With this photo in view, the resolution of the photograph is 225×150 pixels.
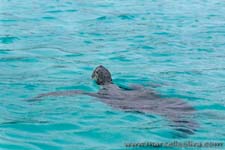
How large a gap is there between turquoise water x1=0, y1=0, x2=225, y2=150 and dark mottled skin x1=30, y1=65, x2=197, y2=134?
0.34 feet

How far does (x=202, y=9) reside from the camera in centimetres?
1614

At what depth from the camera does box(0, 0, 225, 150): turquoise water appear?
19.3 ft

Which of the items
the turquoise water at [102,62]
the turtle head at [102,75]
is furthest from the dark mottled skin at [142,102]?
the turquoise water at [102,62]

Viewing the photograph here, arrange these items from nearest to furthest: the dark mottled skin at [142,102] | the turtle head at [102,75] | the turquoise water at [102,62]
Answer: the turquoise water at [102,62] → the dark mottled skin at [142,102] → the turtle head at [102,75]

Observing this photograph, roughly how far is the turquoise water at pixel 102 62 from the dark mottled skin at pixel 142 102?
0.10 metres

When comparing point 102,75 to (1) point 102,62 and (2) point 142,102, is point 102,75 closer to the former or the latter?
(2) point 142,102

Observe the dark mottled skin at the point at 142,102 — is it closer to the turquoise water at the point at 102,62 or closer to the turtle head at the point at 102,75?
the turtle head at the point at 102,75

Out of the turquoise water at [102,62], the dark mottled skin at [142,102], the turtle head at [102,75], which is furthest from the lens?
the turtle head at [102,75]

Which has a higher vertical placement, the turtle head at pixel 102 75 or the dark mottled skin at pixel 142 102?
the turtle head at pixel 102 75

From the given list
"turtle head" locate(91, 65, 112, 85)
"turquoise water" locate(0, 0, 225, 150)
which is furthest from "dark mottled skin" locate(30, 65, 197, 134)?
"turquoise water" locate(0, 0, 225, 150)

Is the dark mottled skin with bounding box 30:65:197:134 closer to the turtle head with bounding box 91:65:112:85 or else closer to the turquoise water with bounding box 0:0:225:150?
the turtle head with bounding box 91:65:112:85

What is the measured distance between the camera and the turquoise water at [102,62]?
19.3 ft

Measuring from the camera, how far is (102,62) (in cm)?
974

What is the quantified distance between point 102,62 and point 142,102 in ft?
10.2
